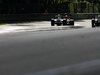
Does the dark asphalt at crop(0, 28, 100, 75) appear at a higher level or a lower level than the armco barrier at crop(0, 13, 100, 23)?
higher

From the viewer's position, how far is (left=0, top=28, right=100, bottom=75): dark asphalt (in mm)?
6139

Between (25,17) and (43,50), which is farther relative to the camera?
(25,17)

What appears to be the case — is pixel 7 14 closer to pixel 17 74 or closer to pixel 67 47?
pixel 67 47

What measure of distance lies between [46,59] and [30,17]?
117 ft

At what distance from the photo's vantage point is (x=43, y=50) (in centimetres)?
757

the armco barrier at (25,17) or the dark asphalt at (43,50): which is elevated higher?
the dark asphalt at (43,50)

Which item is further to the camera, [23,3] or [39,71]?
[23,3]

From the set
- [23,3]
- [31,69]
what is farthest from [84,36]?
[23,3]

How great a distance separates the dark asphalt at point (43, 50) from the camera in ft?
20.1

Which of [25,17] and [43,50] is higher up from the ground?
[43,50]

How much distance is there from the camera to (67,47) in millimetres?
8156

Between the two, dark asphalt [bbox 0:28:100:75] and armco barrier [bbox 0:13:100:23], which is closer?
dark asphalt [bbox 0:28:100:75]

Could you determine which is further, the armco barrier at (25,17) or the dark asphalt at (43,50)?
the armco barrier at (25,17)

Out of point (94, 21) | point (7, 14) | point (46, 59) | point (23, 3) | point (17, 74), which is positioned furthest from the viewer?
point (23, 3)
